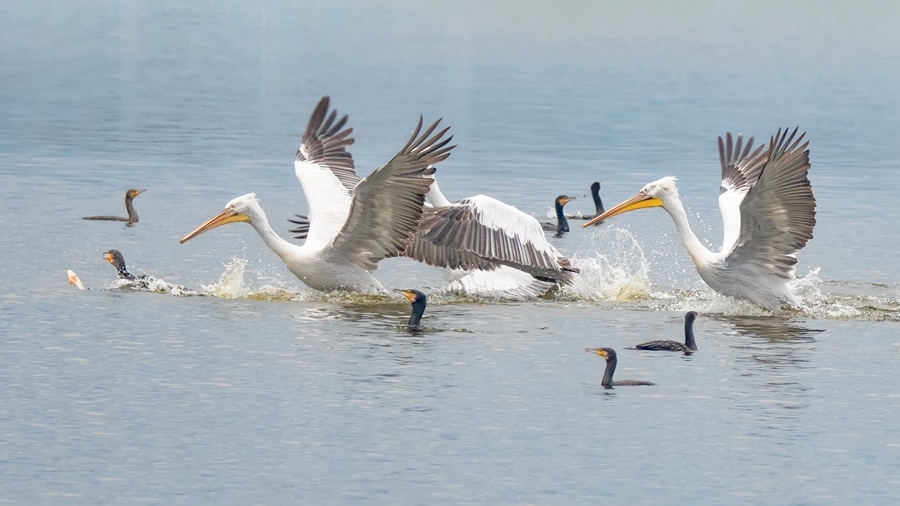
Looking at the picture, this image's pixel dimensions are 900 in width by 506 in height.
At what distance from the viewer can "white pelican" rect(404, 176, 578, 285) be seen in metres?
13.7

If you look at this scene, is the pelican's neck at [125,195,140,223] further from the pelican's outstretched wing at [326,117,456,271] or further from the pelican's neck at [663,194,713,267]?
the pelican's neck at [663,194,713,267]

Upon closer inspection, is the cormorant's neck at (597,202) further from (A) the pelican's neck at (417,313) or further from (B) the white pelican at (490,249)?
(A) the pelican's neck at (417,313)

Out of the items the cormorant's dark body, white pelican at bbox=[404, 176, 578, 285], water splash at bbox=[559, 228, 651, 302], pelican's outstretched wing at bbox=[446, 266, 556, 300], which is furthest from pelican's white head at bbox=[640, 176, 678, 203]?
the cormorant's dark body

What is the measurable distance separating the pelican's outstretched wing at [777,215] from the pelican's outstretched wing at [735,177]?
948 mm

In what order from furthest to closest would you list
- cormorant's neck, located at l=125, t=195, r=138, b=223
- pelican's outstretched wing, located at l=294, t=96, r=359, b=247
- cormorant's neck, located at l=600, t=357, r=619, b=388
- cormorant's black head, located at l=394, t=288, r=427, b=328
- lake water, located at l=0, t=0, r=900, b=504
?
cormorant's neck, located at l=125, t=195, r=138, b=223 → pelican's outstretched wing, located at l=294, t=96, r=359, b=247 → cormorant's black head, located at l=394, t=288, r=427, b=328 → cormorant's neck, located at l=600, t=357, r=619, b=388 → lake water, located at l=0, t=0, r=900, b=504

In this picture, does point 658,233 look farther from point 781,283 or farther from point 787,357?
point 787,357

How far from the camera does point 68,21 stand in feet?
232

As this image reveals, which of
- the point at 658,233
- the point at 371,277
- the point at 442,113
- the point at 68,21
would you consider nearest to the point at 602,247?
the point at 658,233

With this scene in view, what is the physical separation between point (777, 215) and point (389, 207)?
2678mm

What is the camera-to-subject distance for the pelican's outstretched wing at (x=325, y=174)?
1398 cm

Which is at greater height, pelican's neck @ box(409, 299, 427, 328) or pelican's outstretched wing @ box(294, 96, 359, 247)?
pelican's outstretched wing @ box(294, 96, 359, 247)

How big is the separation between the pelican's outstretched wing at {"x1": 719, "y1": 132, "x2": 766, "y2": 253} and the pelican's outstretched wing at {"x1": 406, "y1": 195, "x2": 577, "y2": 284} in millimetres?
1298

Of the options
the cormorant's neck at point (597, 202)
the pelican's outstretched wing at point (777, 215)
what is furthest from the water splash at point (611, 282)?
the cormorant's neck at point (597, 202)

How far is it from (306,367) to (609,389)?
1.82m
